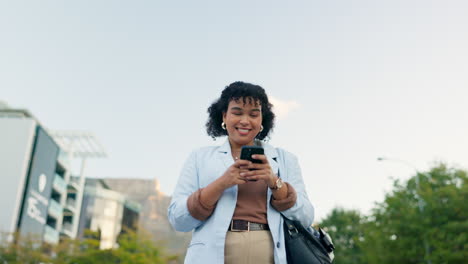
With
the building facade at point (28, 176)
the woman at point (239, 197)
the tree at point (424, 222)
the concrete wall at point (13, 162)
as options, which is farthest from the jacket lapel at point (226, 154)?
the concrete wall at point (13, 162)

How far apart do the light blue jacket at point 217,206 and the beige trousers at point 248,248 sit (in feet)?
0.15

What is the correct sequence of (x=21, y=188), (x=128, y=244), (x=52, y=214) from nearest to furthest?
(x=128, y=244)
(x=21, y=188)
(x=52, y=214)

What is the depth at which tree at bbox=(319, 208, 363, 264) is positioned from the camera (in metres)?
42.9

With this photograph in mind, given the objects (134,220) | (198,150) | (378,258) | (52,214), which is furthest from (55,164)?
(198,150)

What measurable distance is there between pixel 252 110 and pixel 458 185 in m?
21.3

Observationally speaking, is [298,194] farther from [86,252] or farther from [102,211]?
[102,211]

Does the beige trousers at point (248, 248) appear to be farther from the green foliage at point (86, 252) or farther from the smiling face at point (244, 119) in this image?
the green foliage at point (86, 252)

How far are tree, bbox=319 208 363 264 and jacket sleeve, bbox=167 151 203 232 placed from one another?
41.7m

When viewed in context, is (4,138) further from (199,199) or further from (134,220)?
(199,199)

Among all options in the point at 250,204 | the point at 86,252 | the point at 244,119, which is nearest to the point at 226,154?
the point at 244,119

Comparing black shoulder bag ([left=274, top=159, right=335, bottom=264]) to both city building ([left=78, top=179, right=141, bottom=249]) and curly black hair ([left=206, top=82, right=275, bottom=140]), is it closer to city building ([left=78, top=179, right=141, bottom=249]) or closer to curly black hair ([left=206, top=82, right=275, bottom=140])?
curly black hair ([left=206, top=82, right=275, bottom=140])

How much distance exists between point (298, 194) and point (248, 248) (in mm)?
424

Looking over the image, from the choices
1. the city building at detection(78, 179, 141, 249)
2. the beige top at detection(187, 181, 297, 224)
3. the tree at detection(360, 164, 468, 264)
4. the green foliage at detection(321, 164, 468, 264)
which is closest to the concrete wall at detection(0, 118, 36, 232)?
the city building at detection(78, 179, 141, 249)

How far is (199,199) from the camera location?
241cm
